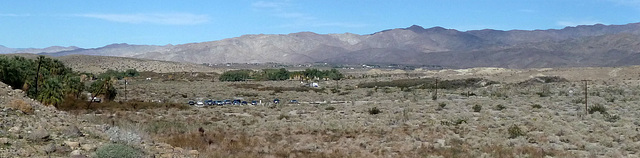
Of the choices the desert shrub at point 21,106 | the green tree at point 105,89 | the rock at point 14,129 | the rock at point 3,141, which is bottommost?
the green tree at point 105,89

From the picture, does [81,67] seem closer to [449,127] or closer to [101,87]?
[101,87]

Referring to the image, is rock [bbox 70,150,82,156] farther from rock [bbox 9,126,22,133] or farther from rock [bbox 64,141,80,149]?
rock [bbox 9,126,22,133]

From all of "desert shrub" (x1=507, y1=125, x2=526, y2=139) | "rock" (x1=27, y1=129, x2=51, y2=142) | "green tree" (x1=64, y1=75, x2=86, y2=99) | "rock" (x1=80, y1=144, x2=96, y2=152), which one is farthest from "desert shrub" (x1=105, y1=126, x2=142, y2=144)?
"green tree" (x1=64, y1=75, x2=86, y2=99)

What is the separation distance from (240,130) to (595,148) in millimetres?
17178

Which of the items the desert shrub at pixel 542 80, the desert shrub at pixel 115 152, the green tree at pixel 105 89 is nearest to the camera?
the desert shrub at pixel 115 152

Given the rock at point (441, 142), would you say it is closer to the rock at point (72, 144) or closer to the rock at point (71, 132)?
the rock at point (71, 132)

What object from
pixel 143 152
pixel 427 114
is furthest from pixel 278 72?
pixel 143 152

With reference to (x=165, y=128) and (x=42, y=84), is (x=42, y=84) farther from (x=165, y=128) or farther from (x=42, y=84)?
(x=165, y=128)

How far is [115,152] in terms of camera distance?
44.5 ft

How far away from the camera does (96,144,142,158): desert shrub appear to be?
531 inches

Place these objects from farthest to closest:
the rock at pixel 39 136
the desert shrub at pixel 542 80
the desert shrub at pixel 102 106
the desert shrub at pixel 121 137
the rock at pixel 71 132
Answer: the desert shrub at pixel 542 80 < the desert shrub at pixel 102 106 < the desert shrub at pixel 121 137 < the rock at pixel 71 132 < the rock at pixel 39 136

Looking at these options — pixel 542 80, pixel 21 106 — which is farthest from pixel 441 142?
pixel 542 80

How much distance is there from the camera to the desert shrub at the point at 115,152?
13492mm

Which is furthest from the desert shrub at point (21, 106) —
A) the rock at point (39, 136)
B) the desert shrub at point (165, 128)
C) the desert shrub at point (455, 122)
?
the desert shrub at point (455, 122)
